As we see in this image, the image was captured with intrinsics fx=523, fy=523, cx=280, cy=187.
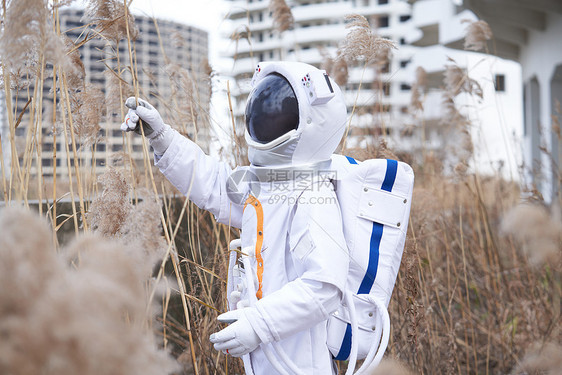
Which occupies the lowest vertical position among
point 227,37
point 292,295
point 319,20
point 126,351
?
point 292,295

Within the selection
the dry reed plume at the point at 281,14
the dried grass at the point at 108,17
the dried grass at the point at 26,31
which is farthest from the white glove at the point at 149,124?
the dry reed plume at the point at 281,14

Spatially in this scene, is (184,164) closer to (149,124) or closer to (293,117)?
(149,124)

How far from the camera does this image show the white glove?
1339 mm

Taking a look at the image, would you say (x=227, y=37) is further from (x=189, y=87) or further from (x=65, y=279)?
(x=65, y=279)

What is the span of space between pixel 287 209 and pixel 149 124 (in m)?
0.43

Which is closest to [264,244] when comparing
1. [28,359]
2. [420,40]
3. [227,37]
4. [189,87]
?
[189,87]

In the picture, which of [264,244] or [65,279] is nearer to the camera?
[65,279]

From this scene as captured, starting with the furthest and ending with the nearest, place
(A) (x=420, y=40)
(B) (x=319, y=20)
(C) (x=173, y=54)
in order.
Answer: (B) (x=319, y=20), (A) (x=420, y=40), (C) (x=173, y=54)

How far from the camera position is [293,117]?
133cm

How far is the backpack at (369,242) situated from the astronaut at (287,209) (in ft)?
0.16

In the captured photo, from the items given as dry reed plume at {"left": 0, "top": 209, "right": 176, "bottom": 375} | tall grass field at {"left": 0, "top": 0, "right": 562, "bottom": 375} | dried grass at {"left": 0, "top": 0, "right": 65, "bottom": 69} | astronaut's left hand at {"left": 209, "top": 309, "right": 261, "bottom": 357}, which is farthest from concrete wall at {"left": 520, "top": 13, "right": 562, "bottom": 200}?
dry reed plume at {"left": 0, "top": 209, "right": 176, "bottom": 375}

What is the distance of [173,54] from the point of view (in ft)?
8.63

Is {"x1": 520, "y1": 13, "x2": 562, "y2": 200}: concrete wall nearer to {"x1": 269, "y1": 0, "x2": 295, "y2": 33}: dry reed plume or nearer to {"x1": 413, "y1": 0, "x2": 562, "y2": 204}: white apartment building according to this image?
{"x1": 413, "y1": 0, "x2": 562, "y2": 204}: white apartment building

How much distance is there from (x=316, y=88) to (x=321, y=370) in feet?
2.29
